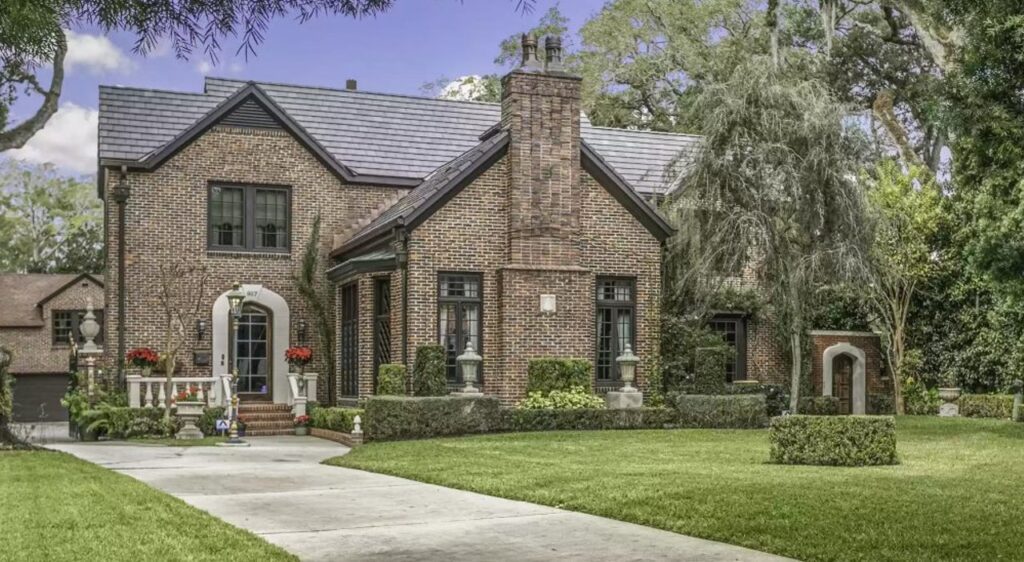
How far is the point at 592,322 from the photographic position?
23938 mm

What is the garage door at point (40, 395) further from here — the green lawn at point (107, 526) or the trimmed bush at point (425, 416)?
the green lawn at point (107, 526)

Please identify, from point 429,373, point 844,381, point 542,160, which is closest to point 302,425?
point 429,373

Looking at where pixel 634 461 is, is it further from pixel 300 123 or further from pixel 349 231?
pixel 300 123

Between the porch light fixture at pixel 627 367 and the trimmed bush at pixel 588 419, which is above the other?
the porch light fixture at pixel 627 367

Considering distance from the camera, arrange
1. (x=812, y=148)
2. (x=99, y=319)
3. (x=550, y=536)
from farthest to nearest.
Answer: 1. (x=99, y=319)
2. (x=812, y=148)
3. (x=550, y=536)

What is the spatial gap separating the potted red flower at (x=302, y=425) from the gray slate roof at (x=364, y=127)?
6.52 meters

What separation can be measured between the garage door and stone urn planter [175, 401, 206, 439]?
2320 cm

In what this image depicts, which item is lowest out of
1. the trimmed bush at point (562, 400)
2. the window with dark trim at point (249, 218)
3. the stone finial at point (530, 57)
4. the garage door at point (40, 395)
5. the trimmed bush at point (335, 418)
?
the garage door at point (40, 395)

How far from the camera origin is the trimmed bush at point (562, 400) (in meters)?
22.6

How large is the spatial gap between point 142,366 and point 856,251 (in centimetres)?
1467

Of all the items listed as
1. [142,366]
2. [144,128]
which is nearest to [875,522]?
[142,366]

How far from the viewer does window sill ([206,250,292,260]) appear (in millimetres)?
26000

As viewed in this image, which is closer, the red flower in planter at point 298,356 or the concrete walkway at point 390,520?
the concrete walkway at point 390,520

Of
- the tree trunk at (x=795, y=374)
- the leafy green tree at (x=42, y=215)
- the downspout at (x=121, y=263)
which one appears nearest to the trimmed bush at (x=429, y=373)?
the downspout at (x=121, y=263)
